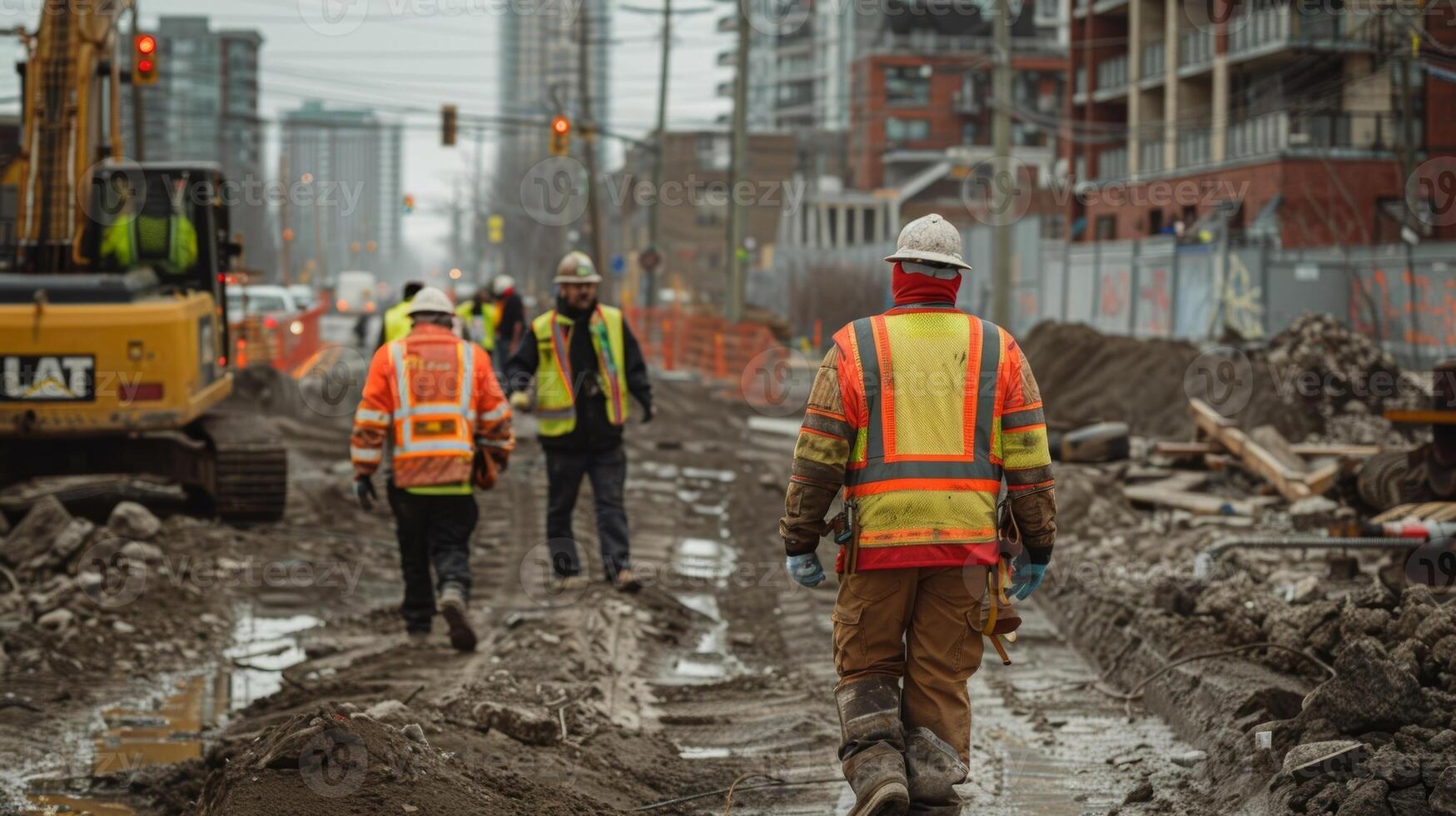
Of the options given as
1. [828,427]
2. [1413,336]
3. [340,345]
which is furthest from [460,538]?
[340,345]

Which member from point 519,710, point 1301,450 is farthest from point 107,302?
point 1301,450

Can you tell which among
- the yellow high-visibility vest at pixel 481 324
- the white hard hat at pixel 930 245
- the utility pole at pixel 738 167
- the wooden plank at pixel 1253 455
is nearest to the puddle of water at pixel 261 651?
the white hard hat at pixel 930 245

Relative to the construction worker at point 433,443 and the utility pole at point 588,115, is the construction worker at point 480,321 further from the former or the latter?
the utility pole at point 588,115

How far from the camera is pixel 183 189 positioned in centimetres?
1359

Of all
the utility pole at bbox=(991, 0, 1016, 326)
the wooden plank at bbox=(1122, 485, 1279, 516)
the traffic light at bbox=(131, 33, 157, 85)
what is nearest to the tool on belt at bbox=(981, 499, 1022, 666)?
the wooden plank at bbox=(1122, 485, 1279, 516)

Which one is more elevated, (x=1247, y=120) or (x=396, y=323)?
(x=1247, y=120)

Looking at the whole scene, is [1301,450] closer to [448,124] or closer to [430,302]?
[430,302]

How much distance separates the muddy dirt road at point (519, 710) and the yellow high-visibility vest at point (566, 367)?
1137 millimetres

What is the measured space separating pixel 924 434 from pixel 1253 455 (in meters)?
9.38

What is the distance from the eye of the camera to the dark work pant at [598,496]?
10.4 meters

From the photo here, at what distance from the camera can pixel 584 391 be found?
1027 centimetres

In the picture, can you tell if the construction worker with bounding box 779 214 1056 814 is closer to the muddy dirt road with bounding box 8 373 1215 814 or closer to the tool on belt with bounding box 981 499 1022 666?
the tool on belt with bounding box 981 499 1022 666

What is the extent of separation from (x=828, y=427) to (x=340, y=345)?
34.3 m

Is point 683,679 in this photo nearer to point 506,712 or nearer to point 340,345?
point 506,712
